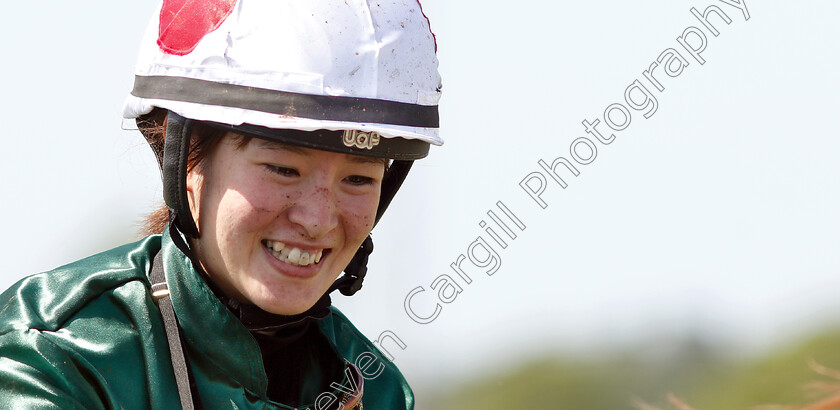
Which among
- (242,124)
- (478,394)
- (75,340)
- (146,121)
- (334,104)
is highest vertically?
(334,104)

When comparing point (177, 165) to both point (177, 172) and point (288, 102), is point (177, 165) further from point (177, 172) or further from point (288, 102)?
point (288, 102)

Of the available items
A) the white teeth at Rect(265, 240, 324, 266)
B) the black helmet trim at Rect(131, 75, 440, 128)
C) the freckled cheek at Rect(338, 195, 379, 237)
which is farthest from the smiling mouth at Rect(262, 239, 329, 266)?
the black helmet trim at Rect(131, 75, 440, 128)

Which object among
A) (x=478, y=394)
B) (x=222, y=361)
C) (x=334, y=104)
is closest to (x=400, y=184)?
(x=334, y=104)

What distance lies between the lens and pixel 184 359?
2.97 m

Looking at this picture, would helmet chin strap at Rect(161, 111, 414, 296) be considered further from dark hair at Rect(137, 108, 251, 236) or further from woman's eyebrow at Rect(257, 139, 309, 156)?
woman's eyebrow at Rect(257, 139, 309, 156)

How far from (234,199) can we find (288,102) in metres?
0.28

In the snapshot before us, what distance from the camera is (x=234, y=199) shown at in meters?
2.91

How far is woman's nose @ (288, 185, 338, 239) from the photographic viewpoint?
291cm

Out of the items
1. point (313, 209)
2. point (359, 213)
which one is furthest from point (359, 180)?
point (313, 209)

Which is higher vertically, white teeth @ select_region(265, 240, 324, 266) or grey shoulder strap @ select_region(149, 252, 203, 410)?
white teeth @ select_region(265, 240, 324, 266)

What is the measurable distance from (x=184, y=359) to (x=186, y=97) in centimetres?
68

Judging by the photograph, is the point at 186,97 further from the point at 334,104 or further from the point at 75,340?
the point at 75,340

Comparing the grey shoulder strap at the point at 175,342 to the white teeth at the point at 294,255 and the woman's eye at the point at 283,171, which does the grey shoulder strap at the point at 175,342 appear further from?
the woman's eye at the point at 283,171

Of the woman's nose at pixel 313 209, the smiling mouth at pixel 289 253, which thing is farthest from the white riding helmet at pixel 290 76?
the smiling mouth at pixel 289 253
